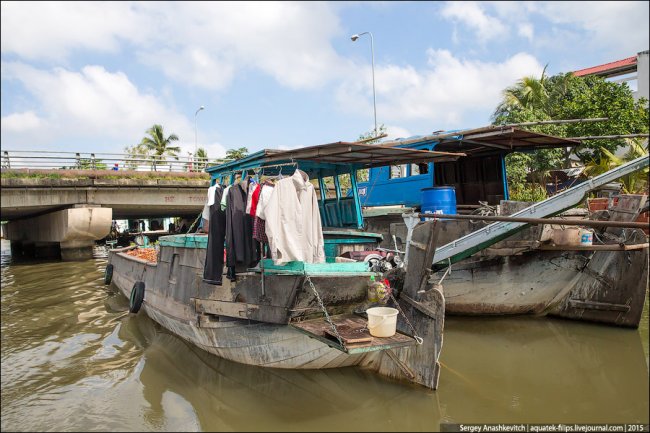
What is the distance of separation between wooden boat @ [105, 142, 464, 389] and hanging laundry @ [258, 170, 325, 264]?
0.24 meters

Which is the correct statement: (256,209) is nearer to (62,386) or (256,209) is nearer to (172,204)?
(62,386)

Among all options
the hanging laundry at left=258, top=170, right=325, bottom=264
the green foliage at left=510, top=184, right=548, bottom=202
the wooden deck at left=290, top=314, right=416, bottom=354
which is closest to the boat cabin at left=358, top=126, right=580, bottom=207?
the green foliage at left=510, top=184, right=548, bottom=202

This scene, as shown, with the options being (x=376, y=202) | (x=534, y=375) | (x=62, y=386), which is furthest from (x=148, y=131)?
(x=534, y=375)

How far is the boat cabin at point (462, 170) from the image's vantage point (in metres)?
9.02

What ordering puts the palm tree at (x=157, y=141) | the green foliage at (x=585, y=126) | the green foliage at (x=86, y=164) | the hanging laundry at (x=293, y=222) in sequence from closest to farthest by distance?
the hanging laundry at (x=293, y=222) → the green foliage at (x=585, y=126) → the green foliage at (x=86, y=164) → the palm tree at (x=157, y=141)

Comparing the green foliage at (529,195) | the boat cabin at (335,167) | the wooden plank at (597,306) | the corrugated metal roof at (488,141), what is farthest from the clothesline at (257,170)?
the green foliage at (529,195)

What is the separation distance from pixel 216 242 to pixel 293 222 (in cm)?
114

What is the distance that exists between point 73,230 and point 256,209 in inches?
654

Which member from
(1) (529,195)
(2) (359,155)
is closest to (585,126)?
(1) (529,195)

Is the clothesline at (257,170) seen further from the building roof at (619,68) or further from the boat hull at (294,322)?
the building roof at (619,68)

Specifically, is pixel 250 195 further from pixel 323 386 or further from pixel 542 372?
pixel 542 372

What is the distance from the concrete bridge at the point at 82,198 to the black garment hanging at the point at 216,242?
1535 cm

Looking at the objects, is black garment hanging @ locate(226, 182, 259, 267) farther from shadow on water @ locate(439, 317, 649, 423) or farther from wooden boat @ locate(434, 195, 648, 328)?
wooden boat @ locate(434, 195, 648, 328)

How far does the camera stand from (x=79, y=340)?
790 centimetres
